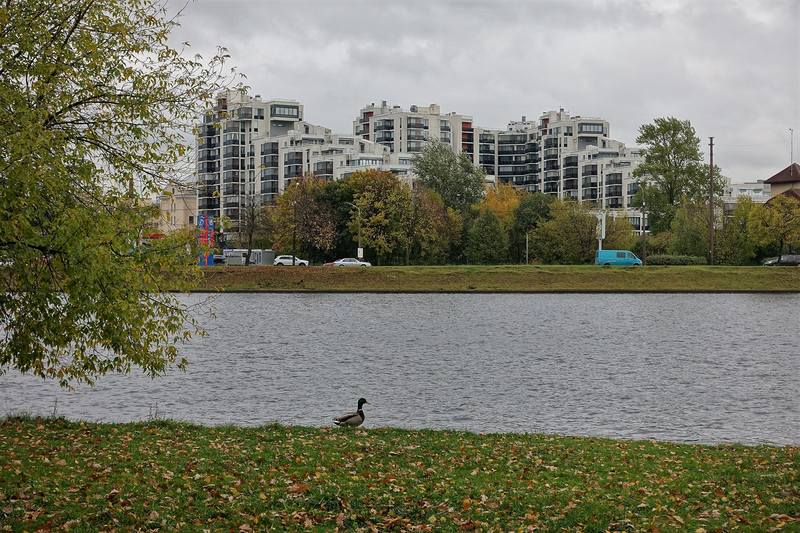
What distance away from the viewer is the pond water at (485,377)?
26.5 meters

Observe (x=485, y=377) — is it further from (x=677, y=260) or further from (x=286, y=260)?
(x=286, y=260)

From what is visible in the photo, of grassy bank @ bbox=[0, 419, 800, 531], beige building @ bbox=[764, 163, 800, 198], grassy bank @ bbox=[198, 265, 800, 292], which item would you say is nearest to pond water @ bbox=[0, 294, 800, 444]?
grassy bank @ bbox=[0, 419, 800, 531]

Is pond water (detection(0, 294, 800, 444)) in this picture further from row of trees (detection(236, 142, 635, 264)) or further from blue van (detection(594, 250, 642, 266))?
row of trees (detection(236, 142, 635, 264))

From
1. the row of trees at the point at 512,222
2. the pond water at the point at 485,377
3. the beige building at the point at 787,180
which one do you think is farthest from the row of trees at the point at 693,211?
the pond water at the point at 485,377

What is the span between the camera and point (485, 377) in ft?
118

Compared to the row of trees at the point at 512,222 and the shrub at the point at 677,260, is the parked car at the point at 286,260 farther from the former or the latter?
the shrub at the point at 677,260

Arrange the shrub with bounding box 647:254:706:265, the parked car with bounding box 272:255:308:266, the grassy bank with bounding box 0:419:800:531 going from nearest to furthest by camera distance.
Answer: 1. the grassy bank with bounding box 0:419:800:531
2. the shrub with bounding box 647:254:706:265
3. the parked car with bounding box 272:255:308:266

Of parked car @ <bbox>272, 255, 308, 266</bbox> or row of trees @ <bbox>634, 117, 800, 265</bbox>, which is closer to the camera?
row of trees @ <bbox>634, 117, 800, 265</bbox>

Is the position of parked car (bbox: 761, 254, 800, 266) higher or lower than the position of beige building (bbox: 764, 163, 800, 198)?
lower

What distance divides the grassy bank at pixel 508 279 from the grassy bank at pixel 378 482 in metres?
75.9

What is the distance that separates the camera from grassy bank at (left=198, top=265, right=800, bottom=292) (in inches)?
3802

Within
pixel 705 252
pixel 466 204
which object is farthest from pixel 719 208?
pixel 466 204

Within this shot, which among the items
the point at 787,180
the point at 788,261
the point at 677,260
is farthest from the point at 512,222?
the point at 787,180

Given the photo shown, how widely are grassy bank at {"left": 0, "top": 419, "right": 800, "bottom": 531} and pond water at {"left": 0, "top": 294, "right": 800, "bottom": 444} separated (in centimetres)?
379
